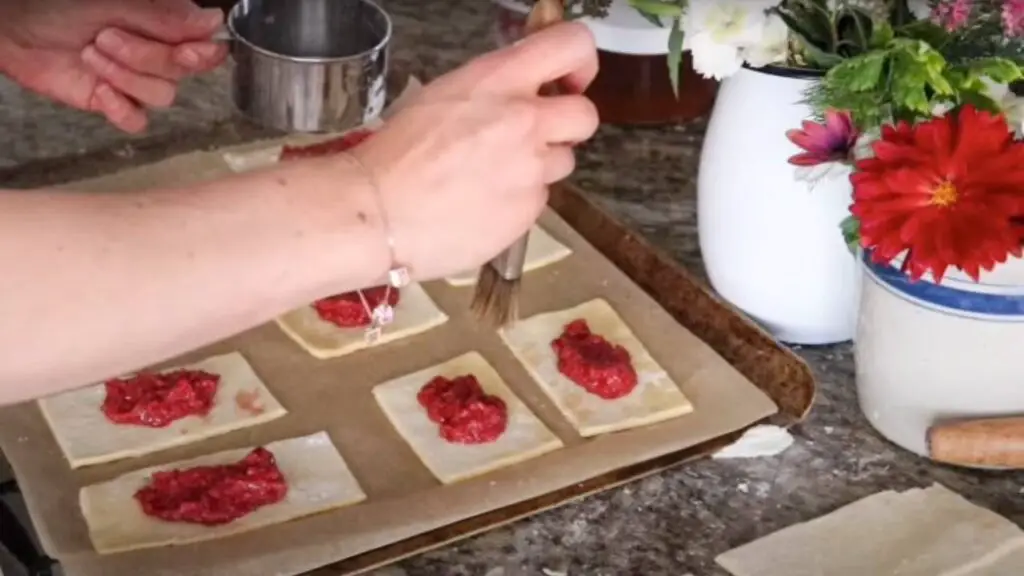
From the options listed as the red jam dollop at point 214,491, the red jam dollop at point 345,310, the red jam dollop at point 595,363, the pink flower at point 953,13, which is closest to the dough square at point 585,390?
the red jam dollop at point 595,363

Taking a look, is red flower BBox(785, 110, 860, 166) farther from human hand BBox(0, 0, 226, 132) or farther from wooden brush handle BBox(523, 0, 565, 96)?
human hand BBox(0, 0, 226, 132)

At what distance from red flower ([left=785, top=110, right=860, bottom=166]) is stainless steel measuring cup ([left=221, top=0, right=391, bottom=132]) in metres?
0.46

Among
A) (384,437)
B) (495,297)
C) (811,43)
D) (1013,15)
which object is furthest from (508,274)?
(1013,15)

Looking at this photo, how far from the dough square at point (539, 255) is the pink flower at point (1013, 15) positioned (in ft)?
1.62

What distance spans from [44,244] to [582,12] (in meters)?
0.57

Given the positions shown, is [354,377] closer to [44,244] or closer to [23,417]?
[23,417]

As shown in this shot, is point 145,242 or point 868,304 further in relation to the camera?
point 868,304

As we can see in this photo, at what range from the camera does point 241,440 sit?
40.9 inches

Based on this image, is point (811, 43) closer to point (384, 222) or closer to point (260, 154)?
point (384, 222)

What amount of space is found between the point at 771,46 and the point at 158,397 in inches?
20.8

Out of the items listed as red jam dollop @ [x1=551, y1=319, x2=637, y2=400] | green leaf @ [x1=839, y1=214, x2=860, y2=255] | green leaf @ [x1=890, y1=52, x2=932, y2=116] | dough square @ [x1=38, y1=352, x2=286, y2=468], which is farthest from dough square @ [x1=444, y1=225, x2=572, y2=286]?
green leaf @ [x1=890, y1=52, x2=932, y2=116]

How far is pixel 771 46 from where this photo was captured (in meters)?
0.95

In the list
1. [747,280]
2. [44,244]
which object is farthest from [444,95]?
[747,280]

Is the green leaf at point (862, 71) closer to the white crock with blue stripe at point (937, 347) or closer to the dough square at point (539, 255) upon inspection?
the white crock with blue stripe at point (937, 347)
